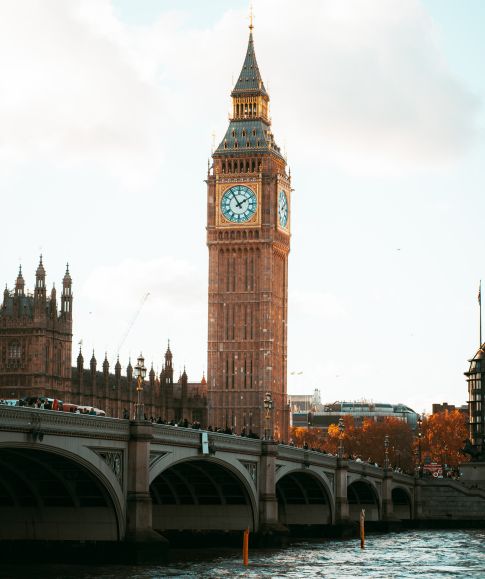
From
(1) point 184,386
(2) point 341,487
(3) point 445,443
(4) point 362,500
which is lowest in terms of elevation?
(4) point 362,500

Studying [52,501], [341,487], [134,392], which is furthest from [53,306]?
[52,501]

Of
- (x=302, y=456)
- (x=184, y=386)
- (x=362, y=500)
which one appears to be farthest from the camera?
(x=184, y=386)

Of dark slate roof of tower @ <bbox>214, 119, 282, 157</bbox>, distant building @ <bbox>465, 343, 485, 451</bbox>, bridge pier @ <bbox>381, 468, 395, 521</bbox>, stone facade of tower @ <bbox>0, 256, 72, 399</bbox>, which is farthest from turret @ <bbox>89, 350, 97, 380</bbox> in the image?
bridge pier @ <bbox>381, 468, 395, 521</bbox>

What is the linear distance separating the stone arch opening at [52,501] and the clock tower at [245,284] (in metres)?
A: 106

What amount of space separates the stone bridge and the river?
69.9 inches

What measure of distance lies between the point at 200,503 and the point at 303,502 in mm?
19898

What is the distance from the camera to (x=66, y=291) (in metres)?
146

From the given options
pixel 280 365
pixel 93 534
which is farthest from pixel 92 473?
pixel 280 365

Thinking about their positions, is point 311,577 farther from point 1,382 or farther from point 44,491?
point 1,382

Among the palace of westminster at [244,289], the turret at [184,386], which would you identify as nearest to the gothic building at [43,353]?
the palace of westminster at [244,289]

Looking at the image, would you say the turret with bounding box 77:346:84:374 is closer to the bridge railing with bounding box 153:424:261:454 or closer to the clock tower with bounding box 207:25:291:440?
the clock tower with bounding box 207:25:291:440

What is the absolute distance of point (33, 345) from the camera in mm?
140750

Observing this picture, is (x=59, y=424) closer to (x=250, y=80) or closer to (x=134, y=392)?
(x=134, y=392)

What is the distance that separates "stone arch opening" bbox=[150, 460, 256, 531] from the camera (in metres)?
81.8
